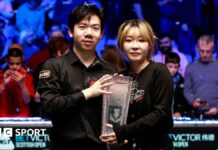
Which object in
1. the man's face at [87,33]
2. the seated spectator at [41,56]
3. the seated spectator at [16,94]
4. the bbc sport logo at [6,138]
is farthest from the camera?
the seated spectator at [41,56]

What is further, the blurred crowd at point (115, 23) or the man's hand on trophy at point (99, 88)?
the blurred crowd at point (115, 23)

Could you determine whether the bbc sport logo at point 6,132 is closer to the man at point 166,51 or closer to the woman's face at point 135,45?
the man at point 166,51

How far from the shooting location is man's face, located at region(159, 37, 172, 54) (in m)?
8.90

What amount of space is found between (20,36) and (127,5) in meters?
1.72

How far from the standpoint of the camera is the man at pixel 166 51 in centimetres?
877

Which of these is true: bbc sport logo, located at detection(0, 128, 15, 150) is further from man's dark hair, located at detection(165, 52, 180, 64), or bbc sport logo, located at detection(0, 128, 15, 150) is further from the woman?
the woman

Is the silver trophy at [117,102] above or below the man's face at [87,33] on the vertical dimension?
below

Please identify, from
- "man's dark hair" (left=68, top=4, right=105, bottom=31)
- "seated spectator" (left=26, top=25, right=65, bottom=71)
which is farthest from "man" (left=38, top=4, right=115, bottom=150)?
"seated spectator" (left=26, top=25, right=65, bottom=71)

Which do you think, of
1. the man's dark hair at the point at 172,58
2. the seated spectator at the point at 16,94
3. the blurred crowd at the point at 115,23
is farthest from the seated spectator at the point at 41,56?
the man's dark hair at the point at 172,58

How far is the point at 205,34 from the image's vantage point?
29.8 ft

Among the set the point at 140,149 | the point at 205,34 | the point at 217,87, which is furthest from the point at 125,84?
the point at 205,34

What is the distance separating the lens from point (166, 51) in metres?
8.84

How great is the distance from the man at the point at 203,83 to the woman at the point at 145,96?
4063 millimetres

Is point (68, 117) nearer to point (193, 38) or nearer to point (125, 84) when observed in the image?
point (125, 84)
